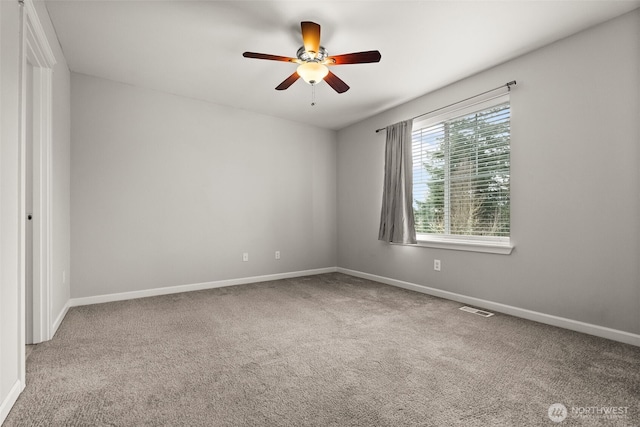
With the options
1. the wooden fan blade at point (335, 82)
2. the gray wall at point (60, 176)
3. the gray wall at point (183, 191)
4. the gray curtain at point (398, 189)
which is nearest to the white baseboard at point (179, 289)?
the gray wall at point (183, 191)

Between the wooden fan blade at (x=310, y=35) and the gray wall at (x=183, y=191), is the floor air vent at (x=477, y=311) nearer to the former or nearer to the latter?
the gray wall at (x=183, y=191)

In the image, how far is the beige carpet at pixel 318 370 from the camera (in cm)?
158

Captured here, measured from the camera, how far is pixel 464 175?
12.1 feet

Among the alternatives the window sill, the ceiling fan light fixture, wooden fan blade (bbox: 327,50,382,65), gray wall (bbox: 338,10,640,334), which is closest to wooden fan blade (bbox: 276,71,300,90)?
the ceiling fan light fixture

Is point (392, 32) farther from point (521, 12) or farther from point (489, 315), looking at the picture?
point (489, 315)

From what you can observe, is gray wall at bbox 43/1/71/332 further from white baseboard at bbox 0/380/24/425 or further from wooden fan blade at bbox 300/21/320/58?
wooden fan blade at bbox 300/21/320/58

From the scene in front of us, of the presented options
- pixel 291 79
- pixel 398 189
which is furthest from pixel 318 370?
pixel 398 189

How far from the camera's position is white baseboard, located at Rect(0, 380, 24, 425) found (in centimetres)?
153

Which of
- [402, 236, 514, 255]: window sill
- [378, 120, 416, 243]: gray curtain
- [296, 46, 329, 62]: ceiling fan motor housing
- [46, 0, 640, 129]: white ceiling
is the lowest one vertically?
[402, 236, 514, 255]: window sill

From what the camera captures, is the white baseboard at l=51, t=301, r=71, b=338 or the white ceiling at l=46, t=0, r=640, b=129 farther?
the white baseboard at l=51, t=301, r=71, b=338

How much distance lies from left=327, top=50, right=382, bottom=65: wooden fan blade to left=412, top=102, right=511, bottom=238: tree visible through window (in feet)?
5.54

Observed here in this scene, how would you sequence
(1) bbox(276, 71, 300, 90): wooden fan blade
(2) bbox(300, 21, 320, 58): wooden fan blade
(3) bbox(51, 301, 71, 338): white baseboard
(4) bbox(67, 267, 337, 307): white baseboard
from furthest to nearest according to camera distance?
(4) bbox(67, 267, 337, 307): white baseboard
(1) bbox(276, 71, 300, 90): wooden fan blade
(3) bbox(51, 301, 71, 338): white baseboard
(2) bbox(300, 21, 320, 58): wooden fan blade

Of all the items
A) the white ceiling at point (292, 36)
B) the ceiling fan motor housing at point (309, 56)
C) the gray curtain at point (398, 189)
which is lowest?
the gray curtain at point (398, 189)

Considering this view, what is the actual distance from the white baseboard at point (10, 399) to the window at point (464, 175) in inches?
150
